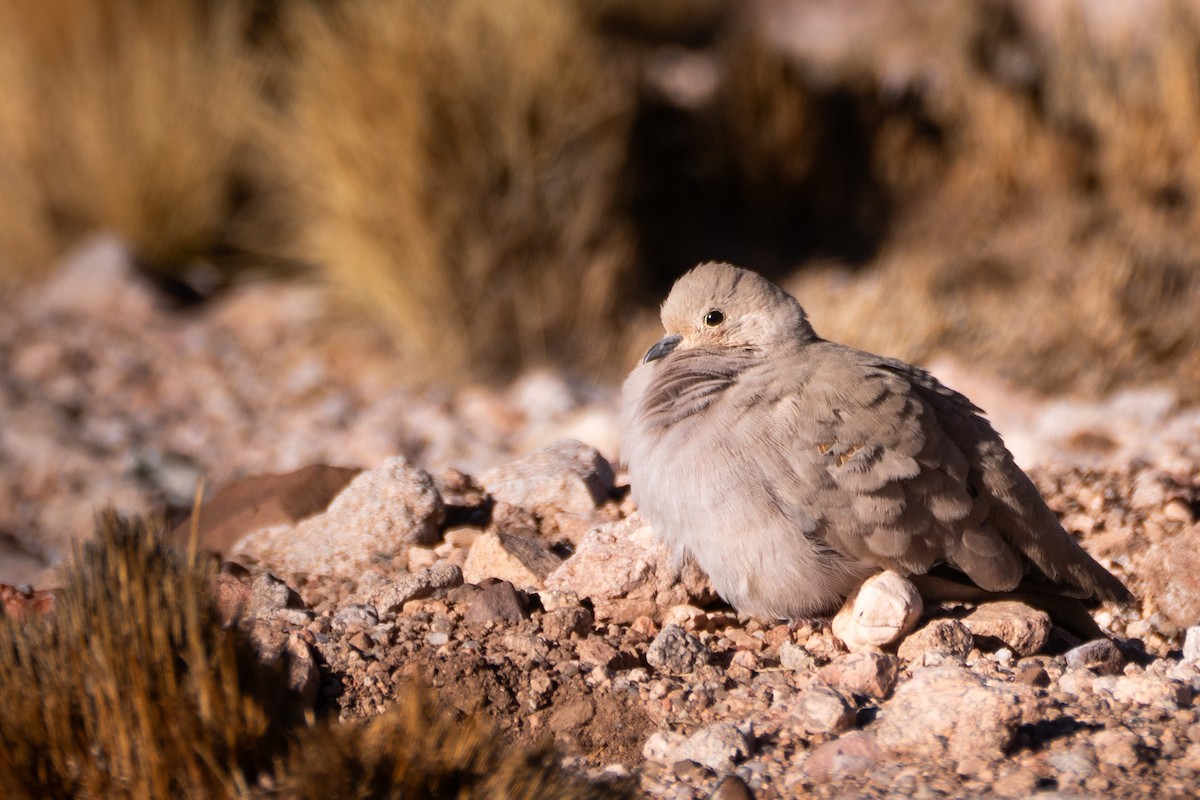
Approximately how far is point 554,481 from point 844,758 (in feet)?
5.24

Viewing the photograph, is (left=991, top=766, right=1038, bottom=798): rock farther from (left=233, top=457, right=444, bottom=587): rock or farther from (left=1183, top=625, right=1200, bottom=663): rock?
(left=233, top=457, right=444, bottom=587): rock

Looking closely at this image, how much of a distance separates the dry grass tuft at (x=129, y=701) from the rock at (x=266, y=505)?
130 cm

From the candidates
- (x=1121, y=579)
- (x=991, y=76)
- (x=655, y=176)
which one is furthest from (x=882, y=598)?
(x=991, y=76)

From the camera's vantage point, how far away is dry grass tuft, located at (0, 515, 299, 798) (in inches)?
94.6

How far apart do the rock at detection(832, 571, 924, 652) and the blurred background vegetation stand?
325 cm

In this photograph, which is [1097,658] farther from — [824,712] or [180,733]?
[180,733]

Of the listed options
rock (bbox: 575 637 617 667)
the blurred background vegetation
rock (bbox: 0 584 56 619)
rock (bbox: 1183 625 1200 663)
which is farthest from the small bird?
the blurred background vegetation

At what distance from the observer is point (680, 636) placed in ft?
10.6

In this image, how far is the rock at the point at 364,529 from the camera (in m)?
3.79

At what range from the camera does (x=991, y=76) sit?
10031mm

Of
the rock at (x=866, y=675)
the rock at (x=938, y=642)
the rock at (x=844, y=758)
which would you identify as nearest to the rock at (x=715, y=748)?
the rock at (x=844, y=758)

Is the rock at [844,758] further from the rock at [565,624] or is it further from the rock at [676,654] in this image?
the rock at [565,624]

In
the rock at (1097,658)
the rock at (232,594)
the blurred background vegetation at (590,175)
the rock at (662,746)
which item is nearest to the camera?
the rock at (662,746)

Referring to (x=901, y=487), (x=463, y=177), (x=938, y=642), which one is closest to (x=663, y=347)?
(x=901, y=487)
